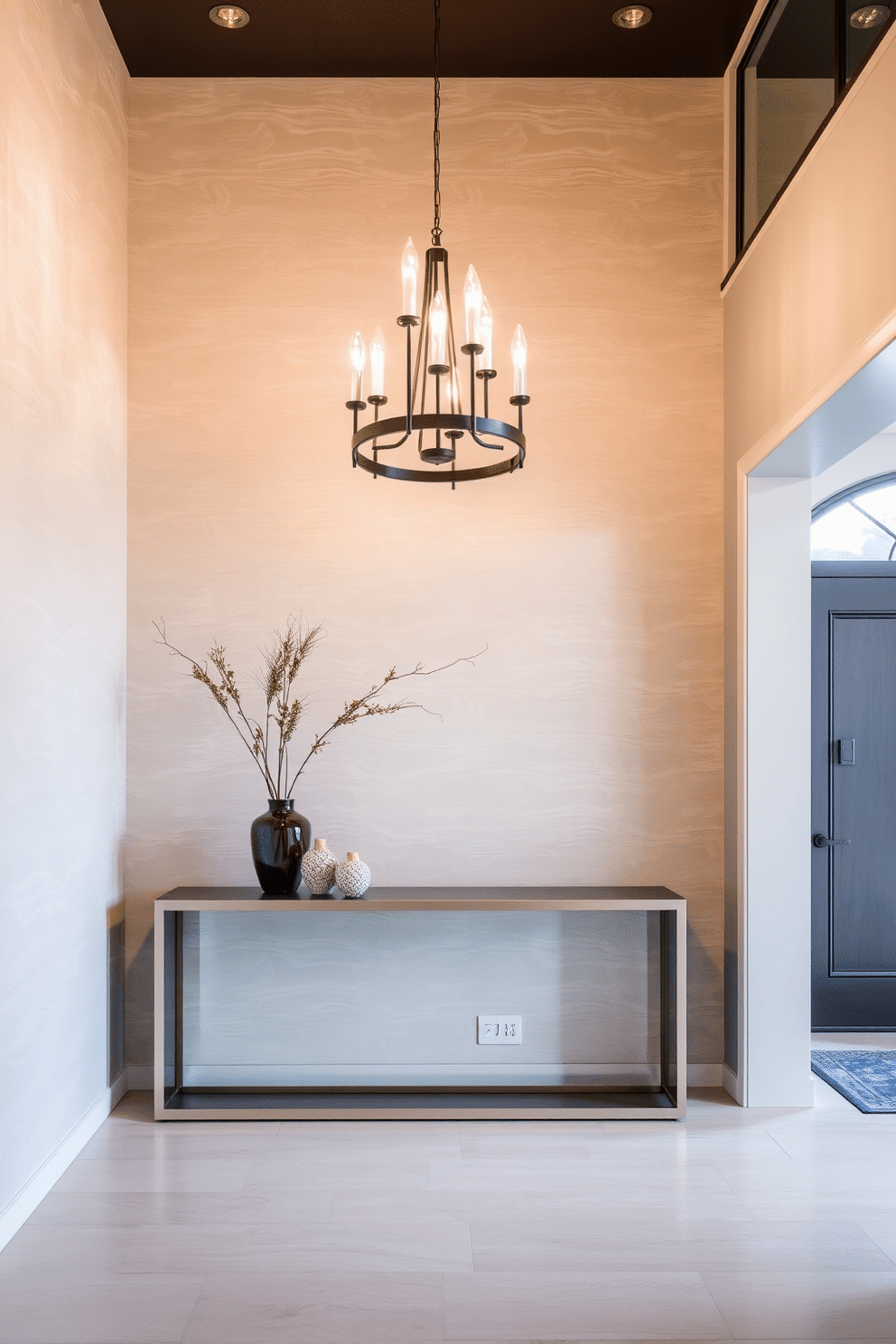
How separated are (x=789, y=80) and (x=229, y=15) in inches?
69.0

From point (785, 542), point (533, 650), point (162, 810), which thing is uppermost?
point (785, 542)

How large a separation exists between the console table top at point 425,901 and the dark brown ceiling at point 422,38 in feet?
9.13

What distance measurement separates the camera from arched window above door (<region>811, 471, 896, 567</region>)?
15.0 ft

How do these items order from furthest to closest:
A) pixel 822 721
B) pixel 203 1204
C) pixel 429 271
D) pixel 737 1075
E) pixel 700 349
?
pixel 822 721 < pixel 700 349 < pixel 737 1075 < pixel 203 1204 < pixel 429 271

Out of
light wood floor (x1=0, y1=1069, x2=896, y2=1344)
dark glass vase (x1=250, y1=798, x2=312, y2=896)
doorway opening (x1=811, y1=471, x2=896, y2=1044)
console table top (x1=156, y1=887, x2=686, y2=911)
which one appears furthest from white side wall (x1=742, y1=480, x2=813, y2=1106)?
dark glass vase (x1=250, y1=798, x2=312, y2=896)

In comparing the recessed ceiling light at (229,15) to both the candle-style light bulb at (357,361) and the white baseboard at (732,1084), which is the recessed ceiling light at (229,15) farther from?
the white baseboard at (732,1084)

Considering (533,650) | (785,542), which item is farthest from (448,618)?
(785,542)

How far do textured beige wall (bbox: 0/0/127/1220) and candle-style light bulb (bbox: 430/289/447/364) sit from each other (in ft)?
3.47

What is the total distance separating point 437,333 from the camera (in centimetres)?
227

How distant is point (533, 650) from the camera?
12.0ft

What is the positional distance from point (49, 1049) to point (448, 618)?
1.80 meters

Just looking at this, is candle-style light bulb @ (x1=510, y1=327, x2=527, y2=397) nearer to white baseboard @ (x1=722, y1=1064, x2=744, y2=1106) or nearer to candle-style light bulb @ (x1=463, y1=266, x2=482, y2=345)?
candle-style light bulb @ (x1=463, y1=266, x2=482, y2=345)

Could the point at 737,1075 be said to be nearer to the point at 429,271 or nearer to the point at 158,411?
the point at 429,271

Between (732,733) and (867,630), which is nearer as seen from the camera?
(732,733)
